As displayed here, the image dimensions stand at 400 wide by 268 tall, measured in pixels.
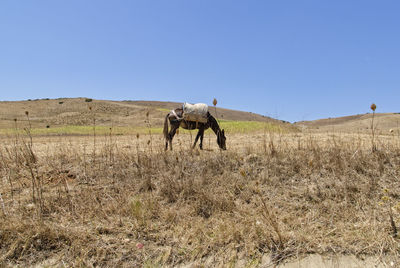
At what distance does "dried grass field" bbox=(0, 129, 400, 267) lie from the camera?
10.2 ft

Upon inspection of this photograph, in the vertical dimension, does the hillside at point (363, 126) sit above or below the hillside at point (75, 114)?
below

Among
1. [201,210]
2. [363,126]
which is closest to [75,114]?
[363,126]

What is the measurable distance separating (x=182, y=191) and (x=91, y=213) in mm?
1401

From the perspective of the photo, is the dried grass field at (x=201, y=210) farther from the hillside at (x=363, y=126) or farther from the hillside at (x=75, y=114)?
the hillside at (x=75, y=114)

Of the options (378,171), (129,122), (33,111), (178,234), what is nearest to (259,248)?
(178,234)

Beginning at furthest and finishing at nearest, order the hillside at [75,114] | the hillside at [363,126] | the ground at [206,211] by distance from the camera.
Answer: the hillside at [75,114] → the hillside at [363,126] → the ground at [206,211]

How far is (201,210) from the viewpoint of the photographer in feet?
13.4

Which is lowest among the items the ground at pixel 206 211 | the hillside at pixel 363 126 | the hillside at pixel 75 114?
the ground at pixel 206 211

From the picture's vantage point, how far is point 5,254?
3.05m

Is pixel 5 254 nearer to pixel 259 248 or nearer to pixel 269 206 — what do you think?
pixel 259 248


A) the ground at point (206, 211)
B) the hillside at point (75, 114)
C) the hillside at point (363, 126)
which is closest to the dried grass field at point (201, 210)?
the ground at point (206, 211)

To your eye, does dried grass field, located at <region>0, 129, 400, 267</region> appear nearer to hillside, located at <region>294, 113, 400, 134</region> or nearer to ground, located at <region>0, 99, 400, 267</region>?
ground, located at <region>0, 99, 400, 267</region>

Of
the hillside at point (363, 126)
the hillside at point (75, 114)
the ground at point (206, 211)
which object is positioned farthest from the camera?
the hillside at point (75, 114)

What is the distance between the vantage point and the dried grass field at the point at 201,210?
10.2ft
